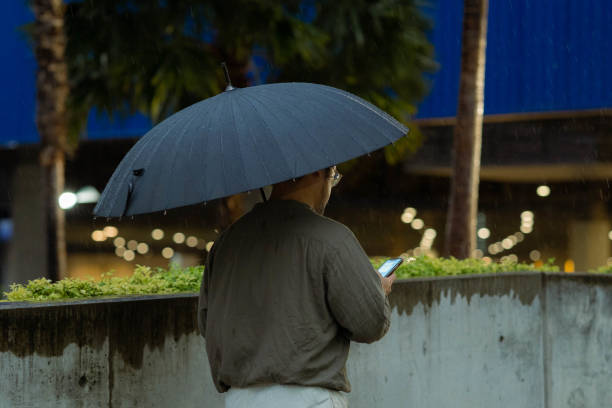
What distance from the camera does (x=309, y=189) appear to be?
8.66 ft

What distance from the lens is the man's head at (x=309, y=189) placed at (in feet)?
8.59

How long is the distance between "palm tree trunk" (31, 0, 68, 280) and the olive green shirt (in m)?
8.73

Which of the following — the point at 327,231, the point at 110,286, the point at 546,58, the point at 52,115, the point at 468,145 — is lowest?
the point at 110,286

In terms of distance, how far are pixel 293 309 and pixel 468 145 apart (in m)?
7.65

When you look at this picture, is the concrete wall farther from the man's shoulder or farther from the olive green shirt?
the man's shoulder

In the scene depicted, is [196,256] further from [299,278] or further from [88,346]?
[299,278]

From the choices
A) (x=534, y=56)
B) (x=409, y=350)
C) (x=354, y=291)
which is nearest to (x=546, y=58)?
(x=534, y=56)

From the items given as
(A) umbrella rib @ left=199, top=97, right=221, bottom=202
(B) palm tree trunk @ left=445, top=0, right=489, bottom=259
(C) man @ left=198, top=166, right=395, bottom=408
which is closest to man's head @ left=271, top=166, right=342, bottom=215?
(C) man @ left=198, top=166, right=395, bottom=408

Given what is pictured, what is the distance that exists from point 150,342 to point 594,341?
10.7ft

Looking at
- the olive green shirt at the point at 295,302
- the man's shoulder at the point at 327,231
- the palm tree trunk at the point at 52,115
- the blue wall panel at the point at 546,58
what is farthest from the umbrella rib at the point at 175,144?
the blue wall panel at the point at 546,58

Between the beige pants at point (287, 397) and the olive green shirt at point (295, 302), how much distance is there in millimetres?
26

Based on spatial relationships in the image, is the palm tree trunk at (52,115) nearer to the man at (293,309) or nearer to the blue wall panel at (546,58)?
the blue wall panel at (546,58)

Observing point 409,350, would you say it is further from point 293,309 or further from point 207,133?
point 207,133

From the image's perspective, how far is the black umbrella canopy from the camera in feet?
7.98
